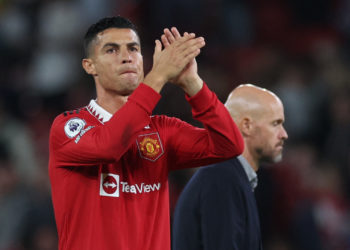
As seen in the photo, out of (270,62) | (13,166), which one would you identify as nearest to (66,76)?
(13,166)

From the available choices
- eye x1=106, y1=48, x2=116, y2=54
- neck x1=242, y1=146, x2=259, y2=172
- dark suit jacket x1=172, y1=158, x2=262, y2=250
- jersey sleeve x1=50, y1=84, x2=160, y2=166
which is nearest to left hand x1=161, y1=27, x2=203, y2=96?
jersey sleeve x1=50, y1=84, x2=160, y2=166

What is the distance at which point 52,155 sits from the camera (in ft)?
10.7

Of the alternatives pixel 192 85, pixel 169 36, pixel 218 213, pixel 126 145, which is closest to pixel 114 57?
pixel 169 36

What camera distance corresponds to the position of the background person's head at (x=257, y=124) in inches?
171

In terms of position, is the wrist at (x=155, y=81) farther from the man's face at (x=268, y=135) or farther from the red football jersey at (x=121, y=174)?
the man's face at (x=268, y=135)

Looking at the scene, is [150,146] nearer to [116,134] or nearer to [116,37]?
[116,134]

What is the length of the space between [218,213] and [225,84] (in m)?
4.95

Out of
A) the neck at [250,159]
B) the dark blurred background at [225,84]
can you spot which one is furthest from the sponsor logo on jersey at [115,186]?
the dark blurred background at [225,84]

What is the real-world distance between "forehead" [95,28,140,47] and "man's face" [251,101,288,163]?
49.4 inches

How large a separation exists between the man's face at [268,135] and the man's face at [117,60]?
3.92ft

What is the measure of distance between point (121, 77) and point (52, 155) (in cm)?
49

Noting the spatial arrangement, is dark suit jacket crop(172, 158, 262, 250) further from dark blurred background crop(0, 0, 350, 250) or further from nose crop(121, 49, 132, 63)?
dark blurred background crop(0, 0, 350, 250)

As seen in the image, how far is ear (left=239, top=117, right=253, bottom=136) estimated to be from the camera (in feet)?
14.2

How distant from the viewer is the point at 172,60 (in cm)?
309
